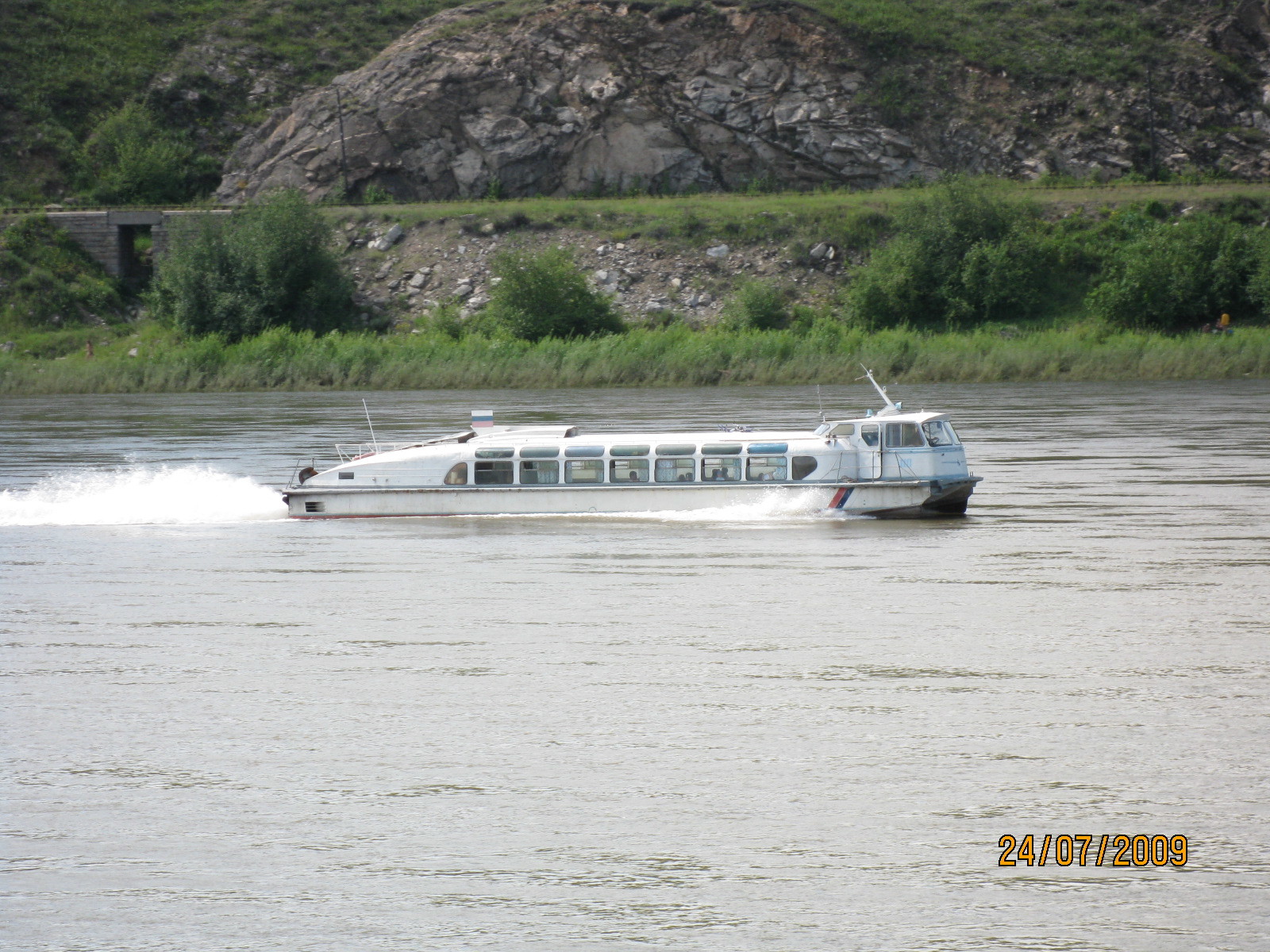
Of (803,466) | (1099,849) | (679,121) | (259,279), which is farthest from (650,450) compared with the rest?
(679,121)

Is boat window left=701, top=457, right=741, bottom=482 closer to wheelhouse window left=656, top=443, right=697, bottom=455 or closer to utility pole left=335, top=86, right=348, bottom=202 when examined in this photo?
→ wheelhouse window left=656, top=443, right=697, bottom=455

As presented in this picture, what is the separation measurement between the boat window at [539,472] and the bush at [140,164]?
8095 centimetres

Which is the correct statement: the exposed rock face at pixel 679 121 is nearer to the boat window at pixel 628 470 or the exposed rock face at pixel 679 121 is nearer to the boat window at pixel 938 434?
the boat window at pixel 628 470

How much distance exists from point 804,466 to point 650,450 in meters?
2.82

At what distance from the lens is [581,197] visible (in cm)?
9844

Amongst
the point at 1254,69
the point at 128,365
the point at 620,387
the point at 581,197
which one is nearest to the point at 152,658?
the point at 620,387

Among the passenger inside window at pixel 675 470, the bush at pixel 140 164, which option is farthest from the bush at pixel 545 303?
the passenger inside window at pixel 675 470

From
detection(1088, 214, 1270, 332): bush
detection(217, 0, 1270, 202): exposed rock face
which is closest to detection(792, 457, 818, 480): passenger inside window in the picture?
detection(1088, 214, 1270, 332): bush

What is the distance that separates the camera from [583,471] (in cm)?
2864

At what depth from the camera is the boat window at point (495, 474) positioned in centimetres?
2889

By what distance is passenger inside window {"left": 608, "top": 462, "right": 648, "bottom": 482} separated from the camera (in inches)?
1113

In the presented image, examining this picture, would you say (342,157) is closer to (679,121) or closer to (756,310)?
(679,121)

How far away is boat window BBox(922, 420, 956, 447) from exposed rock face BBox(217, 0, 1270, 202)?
242 feet

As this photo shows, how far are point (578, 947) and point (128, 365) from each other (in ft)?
233
